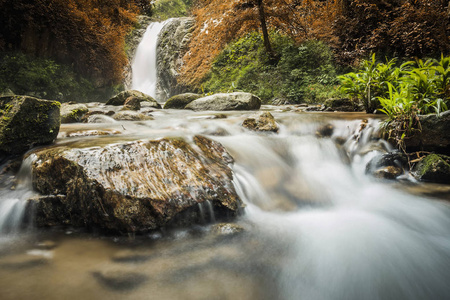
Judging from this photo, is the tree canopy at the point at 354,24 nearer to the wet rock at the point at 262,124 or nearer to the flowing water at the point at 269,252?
the wet rock at the point at 262,124

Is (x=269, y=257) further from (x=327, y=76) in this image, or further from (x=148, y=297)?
(x=327, y=76)

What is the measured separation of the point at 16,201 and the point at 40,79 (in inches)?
410

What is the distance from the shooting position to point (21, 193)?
7.84ft

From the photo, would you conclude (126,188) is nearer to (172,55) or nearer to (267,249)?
(267,249)

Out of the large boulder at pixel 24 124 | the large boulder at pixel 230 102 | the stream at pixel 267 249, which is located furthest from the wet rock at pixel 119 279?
the large boulder at pixel 230 102

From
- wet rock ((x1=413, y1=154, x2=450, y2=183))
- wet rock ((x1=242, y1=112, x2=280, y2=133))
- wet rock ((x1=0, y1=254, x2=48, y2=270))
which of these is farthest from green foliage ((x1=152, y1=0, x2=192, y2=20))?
wet rock ((x1=0, y1=254, x2=48, y2=270))

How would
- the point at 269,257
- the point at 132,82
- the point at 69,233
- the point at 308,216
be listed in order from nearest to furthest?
the point at 269,257 < the point at 69,233 < the point at 308,216 < the point at 132,82

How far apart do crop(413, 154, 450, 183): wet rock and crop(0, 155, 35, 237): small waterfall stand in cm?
478

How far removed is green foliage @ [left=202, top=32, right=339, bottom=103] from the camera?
9.23 m

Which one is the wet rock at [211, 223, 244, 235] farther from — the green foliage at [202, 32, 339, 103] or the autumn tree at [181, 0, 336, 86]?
the autumn tree at [181, 0, 336, 86]

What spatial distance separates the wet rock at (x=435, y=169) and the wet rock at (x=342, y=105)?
3.18 meters

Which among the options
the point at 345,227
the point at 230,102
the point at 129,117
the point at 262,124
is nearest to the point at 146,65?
the point at 230,102

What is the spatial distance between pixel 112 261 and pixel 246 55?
1275 centimetres

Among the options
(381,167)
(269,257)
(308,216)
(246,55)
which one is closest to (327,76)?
(246,55)
